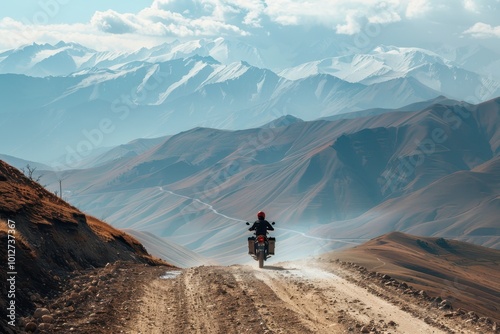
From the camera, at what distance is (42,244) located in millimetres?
29000

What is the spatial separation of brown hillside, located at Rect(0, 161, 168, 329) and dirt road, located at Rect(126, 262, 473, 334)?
3702mm

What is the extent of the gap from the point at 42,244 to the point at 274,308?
11.7 meters

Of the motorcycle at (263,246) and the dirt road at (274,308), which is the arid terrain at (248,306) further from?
the motorcycle at (263,246)

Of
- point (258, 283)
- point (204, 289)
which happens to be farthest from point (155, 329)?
point (258, 283)

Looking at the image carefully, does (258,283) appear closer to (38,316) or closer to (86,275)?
(86,275)

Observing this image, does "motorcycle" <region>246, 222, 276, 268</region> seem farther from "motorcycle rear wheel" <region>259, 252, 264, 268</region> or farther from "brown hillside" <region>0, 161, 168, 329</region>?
"brown hillside" <region>0, 161, 168, 329</region>

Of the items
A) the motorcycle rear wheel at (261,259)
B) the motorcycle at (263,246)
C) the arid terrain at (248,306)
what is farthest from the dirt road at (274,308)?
the motorcycle at (263,246)

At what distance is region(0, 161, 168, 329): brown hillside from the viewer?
23.3 metres

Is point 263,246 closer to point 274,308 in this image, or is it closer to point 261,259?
point 261,259

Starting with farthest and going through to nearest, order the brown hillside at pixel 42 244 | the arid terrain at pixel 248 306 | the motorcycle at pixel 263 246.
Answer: the motorcycle at pixel 263 246
the brown hillside at pixel 42 244
the arid terrain at pixel 248 306

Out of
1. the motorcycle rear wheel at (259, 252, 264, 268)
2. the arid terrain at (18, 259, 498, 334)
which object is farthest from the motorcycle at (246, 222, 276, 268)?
the arid terrain at (18, 259, 498, 334)

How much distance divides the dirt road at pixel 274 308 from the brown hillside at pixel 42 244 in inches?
146

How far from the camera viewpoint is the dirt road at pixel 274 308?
65.7 feet

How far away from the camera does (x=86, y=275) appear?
2858cm
